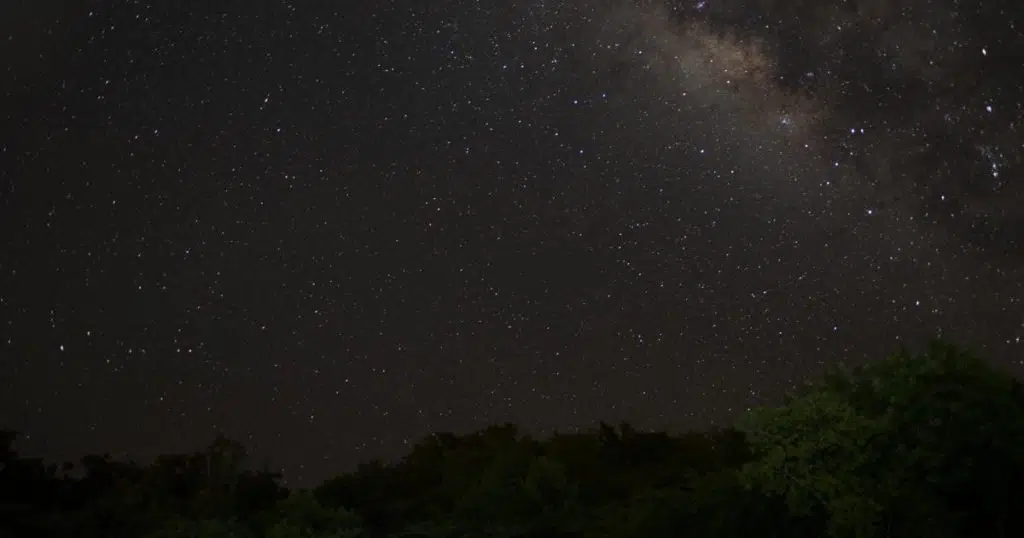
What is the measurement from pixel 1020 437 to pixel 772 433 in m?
2.56

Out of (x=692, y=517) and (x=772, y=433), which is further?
(x=692, y=517)

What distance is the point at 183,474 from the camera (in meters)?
22.1

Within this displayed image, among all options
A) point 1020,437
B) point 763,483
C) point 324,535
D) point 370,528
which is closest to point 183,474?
point 370,528

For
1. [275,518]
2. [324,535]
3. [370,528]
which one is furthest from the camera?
[370,528]

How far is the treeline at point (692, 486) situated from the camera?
10.9m

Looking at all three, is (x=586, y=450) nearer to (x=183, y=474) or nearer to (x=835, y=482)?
(x=183, y=474)

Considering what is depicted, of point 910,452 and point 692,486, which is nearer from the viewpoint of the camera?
point 910,452

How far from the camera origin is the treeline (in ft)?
35.8

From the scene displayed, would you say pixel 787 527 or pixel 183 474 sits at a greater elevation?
pixel 183 474

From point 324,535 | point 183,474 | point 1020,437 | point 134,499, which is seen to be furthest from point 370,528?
point 1020,437

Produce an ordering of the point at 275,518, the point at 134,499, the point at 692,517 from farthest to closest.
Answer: the point at 134,499 → the point at 275,518 → the point at 692,517

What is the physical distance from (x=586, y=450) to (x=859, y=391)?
13.7 metres

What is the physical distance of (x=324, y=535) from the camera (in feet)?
47.2

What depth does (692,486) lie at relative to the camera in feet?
45.0
